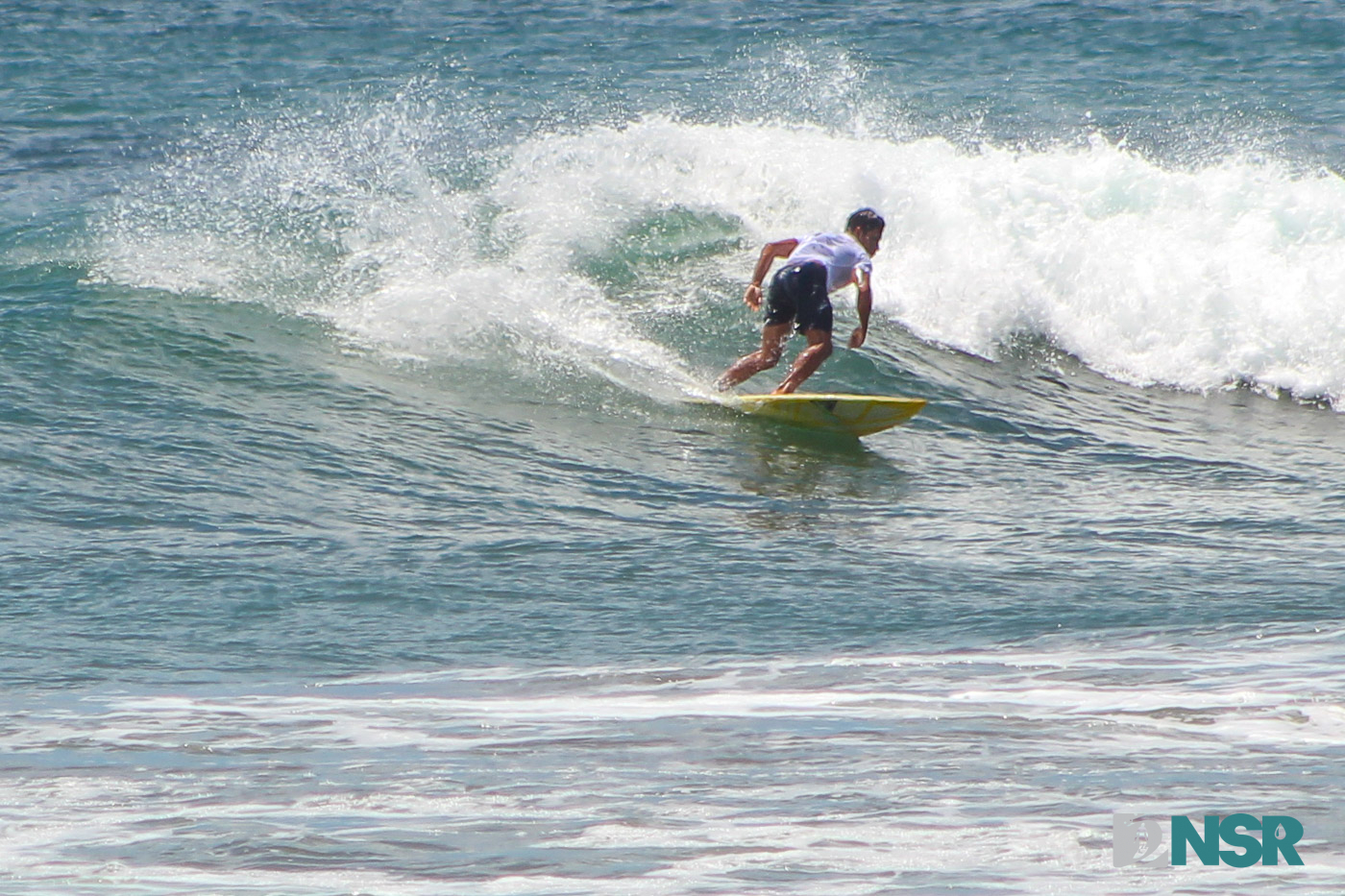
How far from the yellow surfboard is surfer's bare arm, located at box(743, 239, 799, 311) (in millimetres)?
603

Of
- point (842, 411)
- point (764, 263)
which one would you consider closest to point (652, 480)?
point (842, 411)

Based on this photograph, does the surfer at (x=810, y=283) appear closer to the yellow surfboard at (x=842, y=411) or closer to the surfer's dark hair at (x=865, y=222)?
the surfer's dark hair at (x=865, y=222)

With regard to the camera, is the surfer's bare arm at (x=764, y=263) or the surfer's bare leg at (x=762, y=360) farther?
the surfer's bare leg at (x=762, y=360)

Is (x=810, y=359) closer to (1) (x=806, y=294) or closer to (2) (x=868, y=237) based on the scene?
(1) (x=806, y=294)

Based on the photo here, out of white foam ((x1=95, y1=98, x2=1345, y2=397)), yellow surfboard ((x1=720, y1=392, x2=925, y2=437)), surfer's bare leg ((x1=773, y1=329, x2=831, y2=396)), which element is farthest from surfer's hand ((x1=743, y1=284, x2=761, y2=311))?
white foam ((x1=95, y1=98, x2=1345, y2=397))

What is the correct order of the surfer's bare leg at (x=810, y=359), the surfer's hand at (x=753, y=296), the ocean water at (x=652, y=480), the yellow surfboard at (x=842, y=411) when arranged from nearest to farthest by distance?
the ocean water at (x=652, y=480) < the yellow surfboard at (x=842, y=411) < the surfer's hand at (x=753, y=296) < the surfer's bare leg at (x=810, y=359)

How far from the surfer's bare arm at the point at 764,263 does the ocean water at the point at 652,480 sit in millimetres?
735

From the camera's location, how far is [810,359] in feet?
31.0

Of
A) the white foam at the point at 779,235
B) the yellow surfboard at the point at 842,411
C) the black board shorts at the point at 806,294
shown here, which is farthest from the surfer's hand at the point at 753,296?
the white foam at the point at 779,235

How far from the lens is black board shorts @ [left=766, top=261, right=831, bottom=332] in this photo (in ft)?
31.1

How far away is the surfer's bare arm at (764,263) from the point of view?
9.25 meters

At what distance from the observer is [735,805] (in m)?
4.32

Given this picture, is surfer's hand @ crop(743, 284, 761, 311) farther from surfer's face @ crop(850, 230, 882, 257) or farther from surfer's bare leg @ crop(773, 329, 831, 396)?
surfer's face @ crop(850, 230, 882, 257)

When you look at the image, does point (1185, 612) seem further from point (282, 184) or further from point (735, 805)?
point (282, 184)
